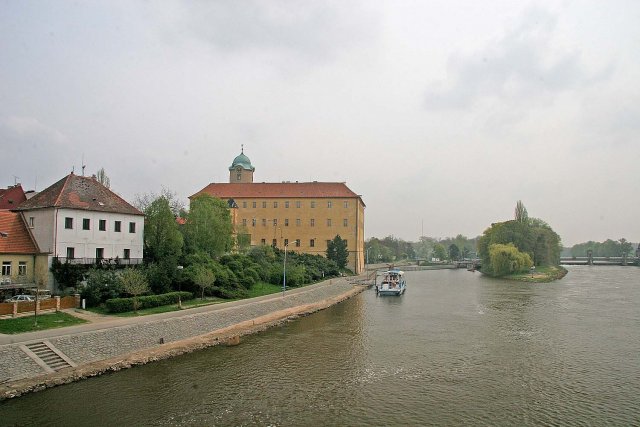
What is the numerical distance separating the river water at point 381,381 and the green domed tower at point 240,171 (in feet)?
188

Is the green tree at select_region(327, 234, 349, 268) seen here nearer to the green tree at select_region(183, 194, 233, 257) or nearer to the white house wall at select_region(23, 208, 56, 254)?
the green tree at select_region(183, 194, 233, 257)

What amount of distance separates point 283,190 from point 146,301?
52005 mm

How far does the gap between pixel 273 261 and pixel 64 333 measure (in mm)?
34632

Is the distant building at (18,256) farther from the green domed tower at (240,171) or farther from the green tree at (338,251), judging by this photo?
the green domed tower at (240,171)

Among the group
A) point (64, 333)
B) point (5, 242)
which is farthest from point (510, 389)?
point (5, 242)

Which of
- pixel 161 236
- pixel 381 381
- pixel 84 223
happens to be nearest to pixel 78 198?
pixel 84 223

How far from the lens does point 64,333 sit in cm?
2125

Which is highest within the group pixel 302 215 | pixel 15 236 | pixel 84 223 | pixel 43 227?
pixel 302 215

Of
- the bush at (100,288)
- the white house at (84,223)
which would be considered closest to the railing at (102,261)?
the white house at (84,223)

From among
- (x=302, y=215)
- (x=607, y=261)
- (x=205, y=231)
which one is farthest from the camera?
(x=607, y=261)

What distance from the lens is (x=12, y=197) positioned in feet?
124

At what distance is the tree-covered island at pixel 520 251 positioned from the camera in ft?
259

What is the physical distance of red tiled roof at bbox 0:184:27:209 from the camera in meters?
36.6

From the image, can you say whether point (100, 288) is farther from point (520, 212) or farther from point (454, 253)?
point (454, 253)
